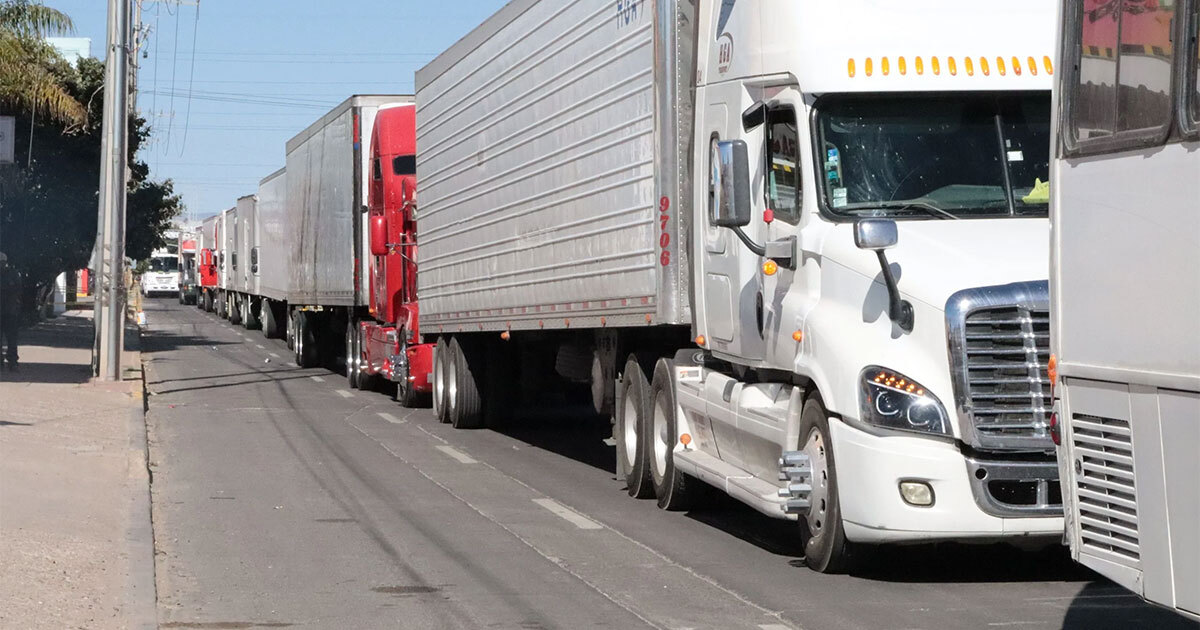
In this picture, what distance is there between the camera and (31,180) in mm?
36469

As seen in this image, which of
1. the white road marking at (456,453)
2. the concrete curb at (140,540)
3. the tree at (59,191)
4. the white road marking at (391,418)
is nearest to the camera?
the concrete curb at (140,540)

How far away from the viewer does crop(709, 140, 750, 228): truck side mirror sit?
938cm

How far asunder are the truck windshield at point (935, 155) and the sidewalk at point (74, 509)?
→ 4309mm

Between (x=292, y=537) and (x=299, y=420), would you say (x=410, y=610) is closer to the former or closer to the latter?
(x=292, y=537)

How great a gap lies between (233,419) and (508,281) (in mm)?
5575

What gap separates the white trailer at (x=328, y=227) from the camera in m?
24.2

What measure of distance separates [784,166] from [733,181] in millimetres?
388

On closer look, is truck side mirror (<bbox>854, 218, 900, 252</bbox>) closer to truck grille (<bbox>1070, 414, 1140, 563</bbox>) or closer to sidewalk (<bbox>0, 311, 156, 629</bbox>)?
truck grille (<bbox>1070, 414, 1140, 563</bbox>)

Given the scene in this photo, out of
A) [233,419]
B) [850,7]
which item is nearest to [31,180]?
[233,419]

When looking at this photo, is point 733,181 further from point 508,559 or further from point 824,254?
point 508,559

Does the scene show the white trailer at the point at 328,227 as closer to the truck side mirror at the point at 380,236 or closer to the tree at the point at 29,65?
the truck side mirror at the point at 380,236

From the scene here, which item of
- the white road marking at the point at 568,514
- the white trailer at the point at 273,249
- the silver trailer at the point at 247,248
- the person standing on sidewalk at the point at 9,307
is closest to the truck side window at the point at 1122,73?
the white road marking at the point at 568,514


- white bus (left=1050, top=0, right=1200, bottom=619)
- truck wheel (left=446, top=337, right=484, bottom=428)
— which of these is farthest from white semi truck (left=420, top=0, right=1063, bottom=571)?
truck wheel (left=446, top=337, right=484, bottom=428)

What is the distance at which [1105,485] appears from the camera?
20.0ft
